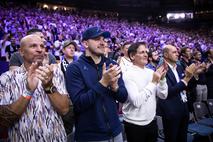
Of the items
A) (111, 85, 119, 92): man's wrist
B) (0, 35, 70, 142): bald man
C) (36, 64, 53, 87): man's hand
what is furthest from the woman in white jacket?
(36, 64, 53, 87): man's hand

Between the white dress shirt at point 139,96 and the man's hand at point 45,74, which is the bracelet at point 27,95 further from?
the white dress shirt at point 139,96

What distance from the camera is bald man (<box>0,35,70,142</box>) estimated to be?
6.33 feet

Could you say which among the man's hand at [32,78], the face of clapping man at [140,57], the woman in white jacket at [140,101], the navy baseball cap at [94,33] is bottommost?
the woman in white jacket at [140,101]

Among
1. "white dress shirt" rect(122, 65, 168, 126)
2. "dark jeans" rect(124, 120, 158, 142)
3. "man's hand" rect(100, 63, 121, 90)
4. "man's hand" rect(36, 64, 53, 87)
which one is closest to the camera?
"man's hand" rect(36, 64, 53, 87)

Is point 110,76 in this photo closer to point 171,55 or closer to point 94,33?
point 94,33

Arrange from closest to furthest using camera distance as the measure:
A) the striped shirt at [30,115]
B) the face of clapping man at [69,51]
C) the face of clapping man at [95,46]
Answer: the striped shirt at [30,115]
the face of clapping man at [95,46]
the face of clapping man at [69,51]

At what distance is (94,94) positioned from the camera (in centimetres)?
218

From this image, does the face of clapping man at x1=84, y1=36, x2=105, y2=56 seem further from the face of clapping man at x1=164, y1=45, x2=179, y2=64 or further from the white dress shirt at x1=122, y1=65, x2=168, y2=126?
the face of clapping man at x1=164, y1=45, x2=179, y2=64

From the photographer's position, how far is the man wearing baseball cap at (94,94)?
2.21 meters

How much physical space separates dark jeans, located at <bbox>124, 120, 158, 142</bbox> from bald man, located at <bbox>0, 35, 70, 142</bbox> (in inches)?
38.3

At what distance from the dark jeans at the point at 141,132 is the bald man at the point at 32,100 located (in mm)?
973

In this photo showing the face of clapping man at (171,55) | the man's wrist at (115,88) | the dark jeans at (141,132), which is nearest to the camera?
the man's wrist at (115,88)

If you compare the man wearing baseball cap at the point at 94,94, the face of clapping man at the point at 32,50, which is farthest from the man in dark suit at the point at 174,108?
the face of clapping man at the point at 32,50

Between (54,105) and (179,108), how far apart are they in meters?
1.90
